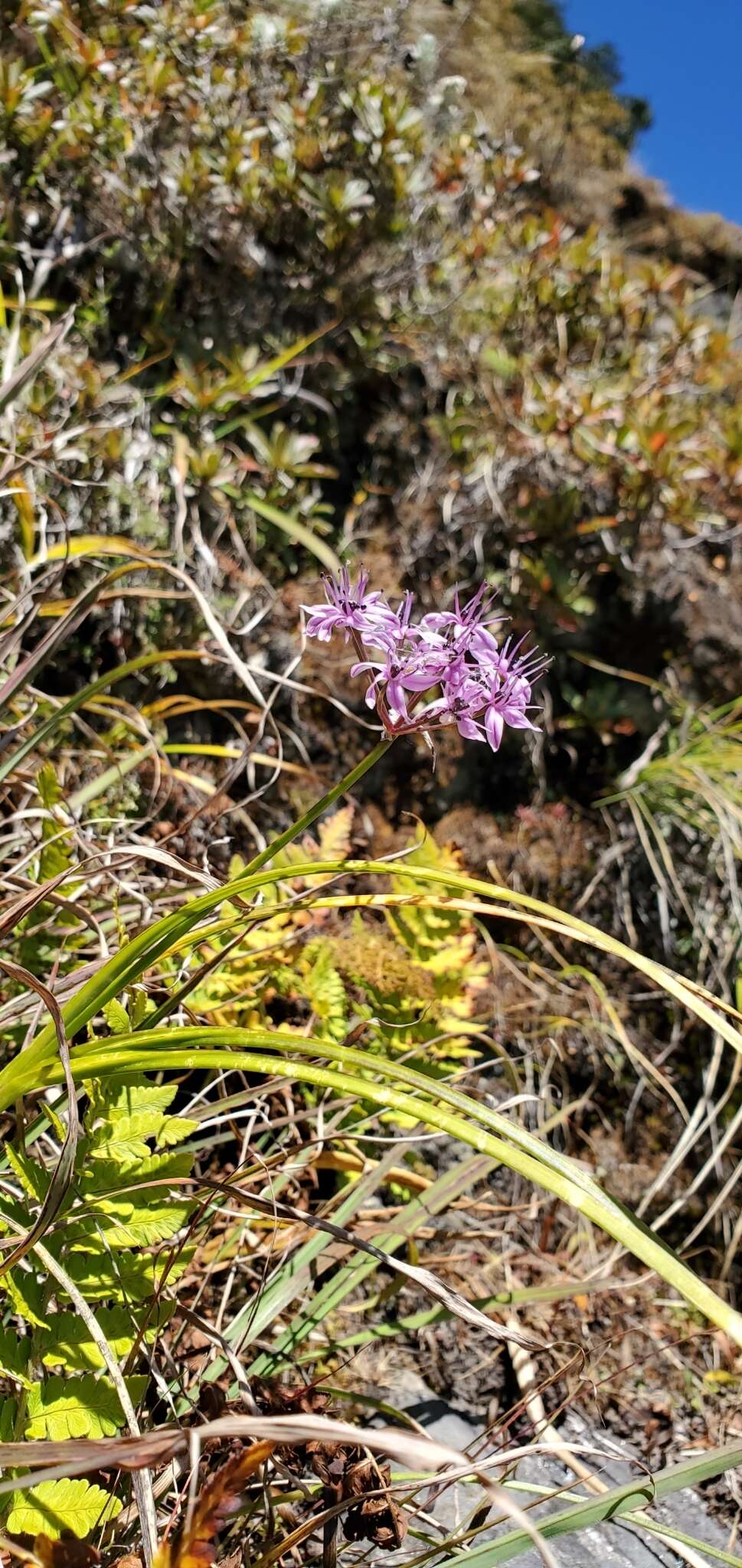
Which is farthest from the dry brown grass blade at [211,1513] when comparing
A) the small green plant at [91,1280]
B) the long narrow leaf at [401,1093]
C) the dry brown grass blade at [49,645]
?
the dry brown grass blade at [49,645]

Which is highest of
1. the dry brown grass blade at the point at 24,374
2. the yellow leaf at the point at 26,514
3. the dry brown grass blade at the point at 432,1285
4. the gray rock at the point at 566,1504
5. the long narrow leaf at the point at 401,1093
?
the dry brown grass blade at the point at 24,374

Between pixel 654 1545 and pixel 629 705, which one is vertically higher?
pixel 629 705

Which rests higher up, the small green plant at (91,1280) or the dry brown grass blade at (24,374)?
the dry brown grass blade at (24,374)

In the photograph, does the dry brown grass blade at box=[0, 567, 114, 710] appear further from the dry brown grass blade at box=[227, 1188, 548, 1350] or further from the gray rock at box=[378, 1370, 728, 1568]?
the gray rock at box=[378, 1370, 728, 1568]

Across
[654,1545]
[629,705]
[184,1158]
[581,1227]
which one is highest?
[629,705]

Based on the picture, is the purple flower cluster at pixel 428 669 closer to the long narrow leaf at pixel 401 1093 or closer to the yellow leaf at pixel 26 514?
the long narrow leaf at pixel 401 1093

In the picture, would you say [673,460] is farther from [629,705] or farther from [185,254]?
[185,254]

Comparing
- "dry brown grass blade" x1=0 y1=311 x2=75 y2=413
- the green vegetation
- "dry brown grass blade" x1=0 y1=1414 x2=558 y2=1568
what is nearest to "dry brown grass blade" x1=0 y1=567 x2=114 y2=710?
the green vegetation

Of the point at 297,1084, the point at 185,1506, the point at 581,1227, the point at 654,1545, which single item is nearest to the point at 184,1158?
the point at 185,1506
